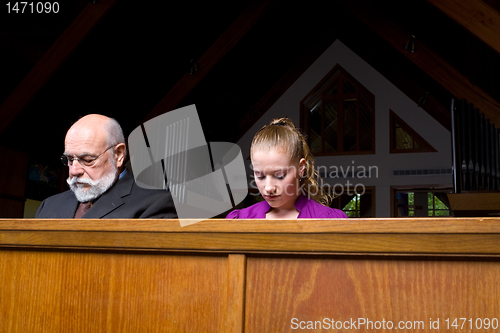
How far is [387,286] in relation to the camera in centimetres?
78

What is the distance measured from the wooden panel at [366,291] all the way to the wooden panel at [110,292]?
8 cm

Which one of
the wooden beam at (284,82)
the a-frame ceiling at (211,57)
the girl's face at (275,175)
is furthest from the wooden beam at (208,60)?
the girl's face at (275,175)

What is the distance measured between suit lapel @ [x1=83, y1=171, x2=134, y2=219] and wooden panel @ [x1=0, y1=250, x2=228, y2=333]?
2.46 feet

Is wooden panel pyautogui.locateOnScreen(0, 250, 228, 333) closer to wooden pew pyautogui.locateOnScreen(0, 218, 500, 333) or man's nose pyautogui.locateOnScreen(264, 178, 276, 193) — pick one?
wooden pew pyautogui.locateOnScreen(0, 218, 500, 333)

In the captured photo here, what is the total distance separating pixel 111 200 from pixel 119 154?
0.84 feet

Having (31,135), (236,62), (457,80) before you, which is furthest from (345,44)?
(31,135)

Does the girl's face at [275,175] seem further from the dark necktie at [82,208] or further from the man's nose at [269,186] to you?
the dark necktie at [82,208]

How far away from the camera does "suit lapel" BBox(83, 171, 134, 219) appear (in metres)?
1.77

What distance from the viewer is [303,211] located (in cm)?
168

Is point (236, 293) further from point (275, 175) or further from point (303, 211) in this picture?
point (303, 211)

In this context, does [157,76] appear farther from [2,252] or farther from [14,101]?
[2,252]

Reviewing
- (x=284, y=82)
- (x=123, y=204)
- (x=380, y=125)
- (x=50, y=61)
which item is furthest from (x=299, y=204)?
(x=284, y=82)

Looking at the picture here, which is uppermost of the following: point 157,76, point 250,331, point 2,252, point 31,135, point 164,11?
point 164,11

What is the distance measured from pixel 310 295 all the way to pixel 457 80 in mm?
6200
